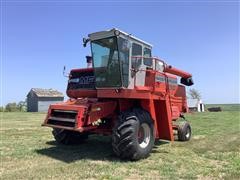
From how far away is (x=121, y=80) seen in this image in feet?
31.1

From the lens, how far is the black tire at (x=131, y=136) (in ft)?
28.3

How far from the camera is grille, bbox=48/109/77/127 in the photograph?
914cm

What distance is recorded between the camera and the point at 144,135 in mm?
9648

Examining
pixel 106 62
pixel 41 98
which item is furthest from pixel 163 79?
pixel 41 98

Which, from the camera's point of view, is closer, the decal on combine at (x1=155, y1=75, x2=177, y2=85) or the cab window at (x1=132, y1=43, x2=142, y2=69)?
the cab window at (x1=132, y1=43, x2=142, y2=69)

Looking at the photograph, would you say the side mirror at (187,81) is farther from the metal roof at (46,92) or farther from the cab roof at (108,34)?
the metal roof at (46,92)

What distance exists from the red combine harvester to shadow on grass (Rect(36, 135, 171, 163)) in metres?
0.41

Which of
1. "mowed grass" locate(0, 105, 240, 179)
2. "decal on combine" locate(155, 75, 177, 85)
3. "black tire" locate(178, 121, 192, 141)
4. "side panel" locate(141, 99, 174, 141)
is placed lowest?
"mowed grass" locate(0, 105, 240, 179)

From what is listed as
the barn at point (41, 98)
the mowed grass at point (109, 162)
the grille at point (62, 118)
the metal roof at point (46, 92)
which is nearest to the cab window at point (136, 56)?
the grille at point (62, 118)

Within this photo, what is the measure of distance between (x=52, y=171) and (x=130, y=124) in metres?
2.31

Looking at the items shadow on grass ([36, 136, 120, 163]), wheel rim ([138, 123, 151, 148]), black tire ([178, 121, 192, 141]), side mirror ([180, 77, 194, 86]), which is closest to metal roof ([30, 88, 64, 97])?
side mirror ([180, 77, 194, 86])

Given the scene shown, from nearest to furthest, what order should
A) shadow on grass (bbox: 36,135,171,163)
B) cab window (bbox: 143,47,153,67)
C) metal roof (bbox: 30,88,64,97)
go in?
shadow on grass (bbox: 36,135,171,163) < cab window (bbox: 143,47,153,67) < metal roof (bbox: 30,88,64,97)

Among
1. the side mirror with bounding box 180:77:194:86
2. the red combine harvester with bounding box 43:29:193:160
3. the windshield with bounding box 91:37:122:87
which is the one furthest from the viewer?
the side mirror with bounding box 180:77:194:86

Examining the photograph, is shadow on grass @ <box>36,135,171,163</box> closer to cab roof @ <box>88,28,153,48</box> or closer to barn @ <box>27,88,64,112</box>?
cab roof @ <box>88,28,153,48</box>
